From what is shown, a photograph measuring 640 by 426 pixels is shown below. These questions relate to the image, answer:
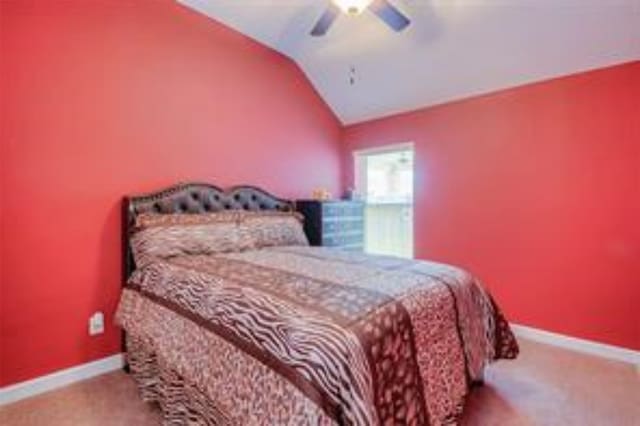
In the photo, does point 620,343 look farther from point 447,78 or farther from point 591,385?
point 447,78

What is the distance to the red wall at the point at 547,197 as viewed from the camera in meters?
2.57

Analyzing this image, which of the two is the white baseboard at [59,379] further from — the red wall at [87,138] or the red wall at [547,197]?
the red wall at [547,197]

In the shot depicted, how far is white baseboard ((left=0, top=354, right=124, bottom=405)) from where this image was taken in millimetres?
2041

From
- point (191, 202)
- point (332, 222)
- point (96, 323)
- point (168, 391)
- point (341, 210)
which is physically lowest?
point (168, 391)

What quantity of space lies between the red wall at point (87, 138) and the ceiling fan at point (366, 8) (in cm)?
127

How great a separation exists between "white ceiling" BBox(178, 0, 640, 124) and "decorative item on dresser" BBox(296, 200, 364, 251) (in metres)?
1.23

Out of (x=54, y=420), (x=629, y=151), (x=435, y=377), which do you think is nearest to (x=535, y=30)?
(x=629, y=151)

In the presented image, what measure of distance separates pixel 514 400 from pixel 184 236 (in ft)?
7.66

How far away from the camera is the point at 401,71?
3395 mm

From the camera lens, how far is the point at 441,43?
2945mm

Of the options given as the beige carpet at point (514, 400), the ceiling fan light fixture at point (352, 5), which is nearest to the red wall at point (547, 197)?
the beige carpet at point (514, 400)

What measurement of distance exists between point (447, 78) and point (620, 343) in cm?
255

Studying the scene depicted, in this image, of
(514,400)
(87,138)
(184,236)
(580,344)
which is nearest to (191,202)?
(184,236)

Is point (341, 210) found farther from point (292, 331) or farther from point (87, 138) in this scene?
point (292, 331)
